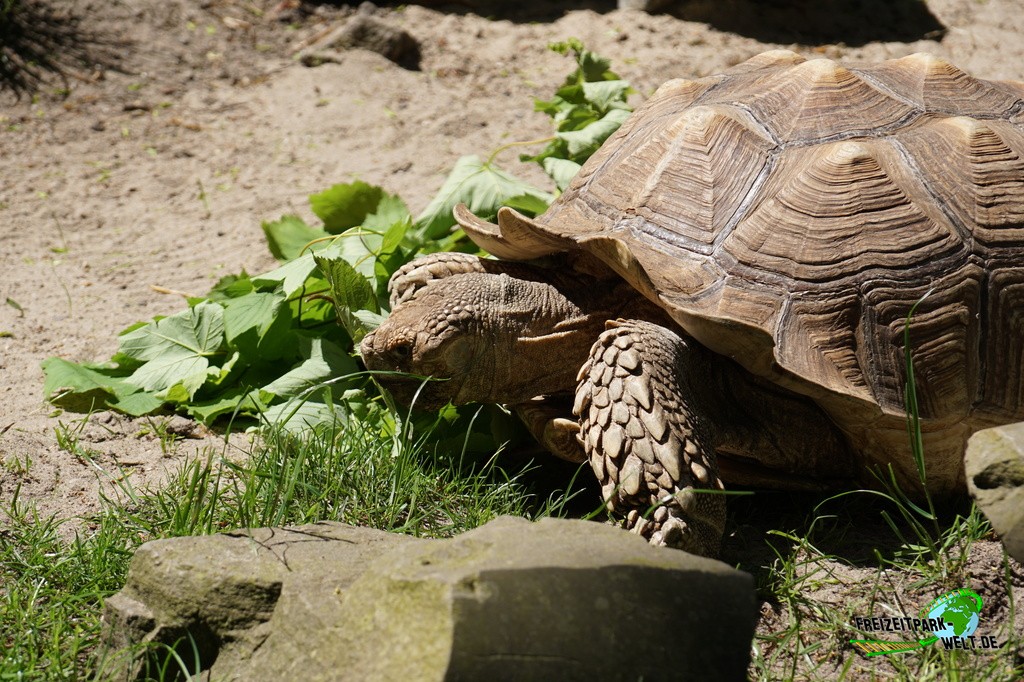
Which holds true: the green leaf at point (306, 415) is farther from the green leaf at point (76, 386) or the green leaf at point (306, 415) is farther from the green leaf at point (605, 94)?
the green leaf at point (605, 94)

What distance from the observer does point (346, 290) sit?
291 cm

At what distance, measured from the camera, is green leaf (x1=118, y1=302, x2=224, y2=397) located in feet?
9.98

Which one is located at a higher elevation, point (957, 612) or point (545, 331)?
point (545, 331)

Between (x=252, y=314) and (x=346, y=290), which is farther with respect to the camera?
(x=252, y=314)

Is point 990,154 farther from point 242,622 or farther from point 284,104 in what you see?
point 284,104

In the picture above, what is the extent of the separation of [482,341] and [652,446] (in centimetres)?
61

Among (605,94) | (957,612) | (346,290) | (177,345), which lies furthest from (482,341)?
(605,94)

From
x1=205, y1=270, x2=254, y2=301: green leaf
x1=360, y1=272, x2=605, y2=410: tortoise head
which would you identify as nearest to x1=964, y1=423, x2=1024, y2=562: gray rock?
x1=360, y1=272, x2=605, y2=410: tortoise head

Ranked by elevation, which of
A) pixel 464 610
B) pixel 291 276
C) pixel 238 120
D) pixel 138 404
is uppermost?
pixel 464 610

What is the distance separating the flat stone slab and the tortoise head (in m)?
0.80

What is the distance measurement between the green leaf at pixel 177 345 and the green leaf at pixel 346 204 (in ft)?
2.33

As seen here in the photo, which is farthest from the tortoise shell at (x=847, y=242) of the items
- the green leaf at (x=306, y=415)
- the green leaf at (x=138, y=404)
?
the green leaf at (x=138, y=404)

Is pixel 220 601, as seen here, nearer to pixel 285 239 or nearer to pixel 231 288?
pixel 231 288

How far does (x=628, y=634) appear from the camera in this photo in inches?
58.1
